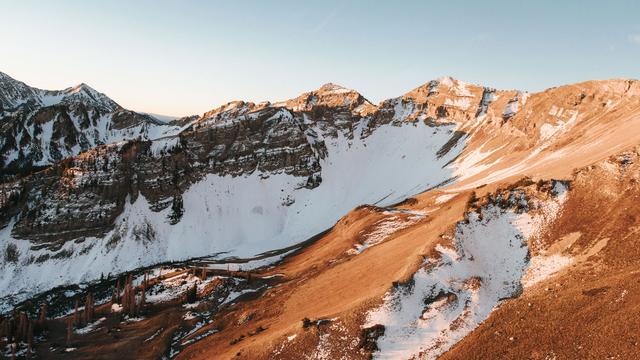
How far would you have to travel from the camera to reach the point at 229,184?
154m

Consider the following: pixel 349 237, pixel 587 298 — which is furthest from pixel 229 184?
pixel 587 298

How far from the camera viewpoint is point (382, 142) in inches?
7249

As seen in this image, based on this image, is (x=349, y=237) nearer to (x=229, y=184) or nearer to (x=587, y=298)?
(x=587, y=298)

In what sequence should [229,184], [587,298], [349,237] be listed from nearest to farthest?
[587,298] < [349,237] < [229,184]

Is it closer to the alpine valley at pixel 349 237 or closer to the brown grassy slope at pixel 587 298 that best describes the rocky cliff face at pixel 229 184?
the alpine valley at pixel 349 237

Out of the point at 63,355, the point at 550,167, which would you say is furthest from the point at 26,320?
the point at 550,167

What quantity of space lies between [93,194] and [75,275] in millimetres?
30295

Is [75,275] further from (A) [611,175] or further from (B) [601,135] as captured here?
(B) [601,135]

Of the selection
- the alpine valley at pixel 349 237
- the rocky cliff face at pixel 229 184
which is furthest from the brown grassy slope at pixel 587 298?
the rocky cliff face at pixel 229 184

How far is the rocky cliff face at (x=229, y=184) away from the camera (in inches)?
5017

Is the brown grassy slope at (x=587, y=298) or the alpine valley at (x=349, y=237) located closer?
the brown grassy slope at (x=587, y=298)

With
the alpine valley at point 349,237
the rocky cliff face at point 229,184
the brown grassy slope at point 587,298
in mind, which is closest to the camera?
the brown grassy slope at point 587,298

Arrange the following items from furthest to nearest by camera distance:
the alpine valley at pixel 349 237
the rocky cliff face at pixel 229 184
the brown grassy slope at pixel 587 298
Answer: the rocky cliff face at pixel 229 184
the alpine valley at pixel 349 237
the brown grassy slope at pixel 587 298

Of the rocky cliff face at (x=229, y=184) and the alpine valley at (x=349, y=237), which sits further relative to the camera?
the rocky cliff face at (x=229, y=184)
